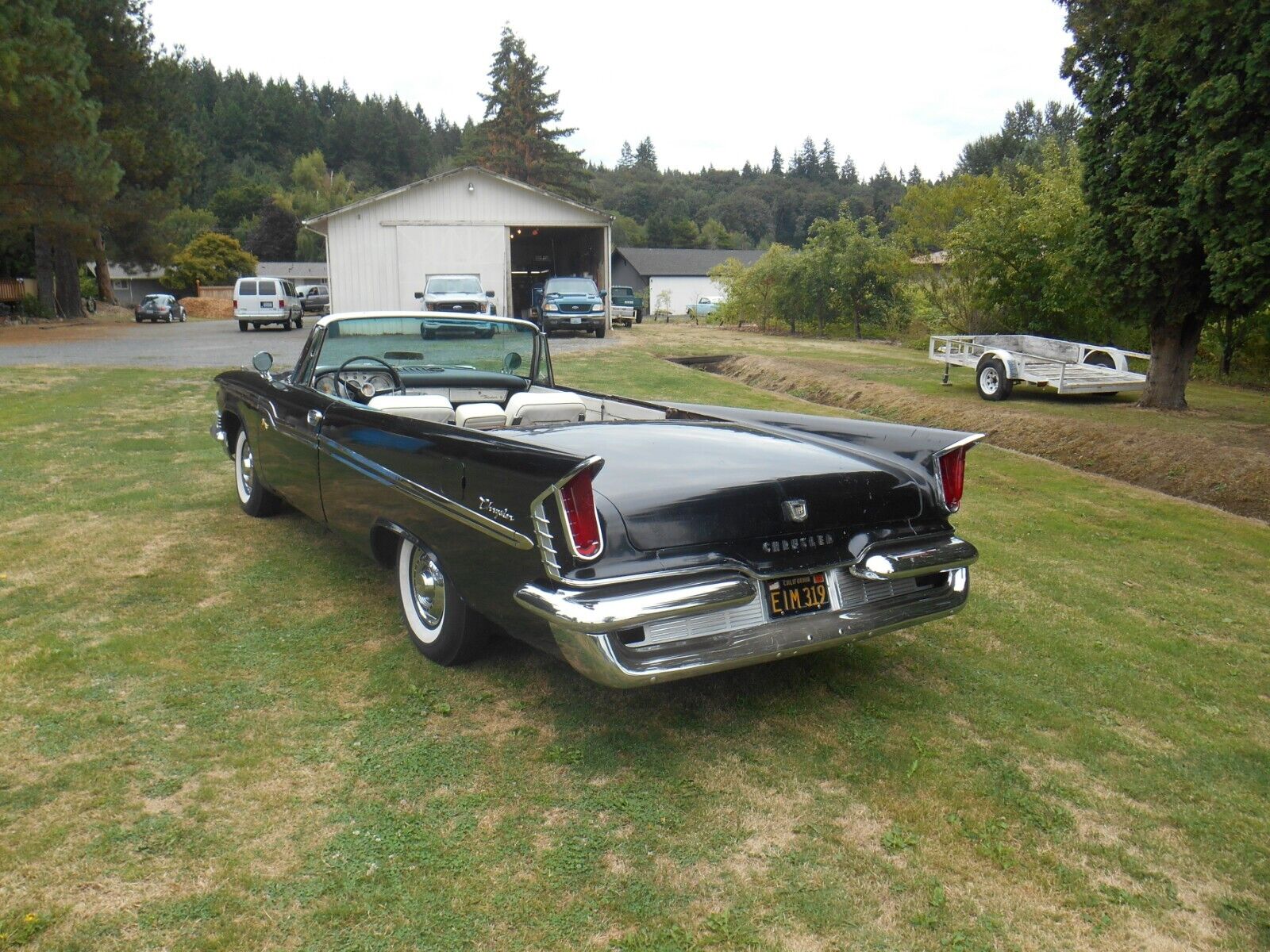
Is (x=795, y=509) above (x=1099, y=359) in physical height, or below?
below

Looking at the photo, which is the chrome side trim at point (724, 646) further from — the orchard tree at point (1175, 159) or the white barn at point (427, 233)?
the white barn at point (427, 233)

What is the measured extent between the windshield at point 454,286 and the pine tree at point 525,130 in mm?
38965

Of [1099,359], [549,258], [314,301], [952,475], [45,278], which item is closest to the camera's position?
[952,475]

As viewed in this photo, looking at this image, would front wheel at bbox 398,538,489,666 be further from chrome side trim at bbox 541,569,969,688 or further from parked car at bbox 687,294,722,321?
parked car at bbox 687,294,722,321

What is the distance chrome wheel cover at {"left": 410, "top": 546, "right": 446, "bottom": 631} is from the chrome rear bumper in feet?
3.00

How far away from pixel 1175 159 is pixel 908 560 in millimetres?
9430

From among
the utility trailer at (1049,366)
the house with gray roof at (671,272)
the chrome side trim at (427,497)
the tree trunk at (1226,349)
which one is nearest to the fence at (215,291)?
the house with gray roof at (671,272)

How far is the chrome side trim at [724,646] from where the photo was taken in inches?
124

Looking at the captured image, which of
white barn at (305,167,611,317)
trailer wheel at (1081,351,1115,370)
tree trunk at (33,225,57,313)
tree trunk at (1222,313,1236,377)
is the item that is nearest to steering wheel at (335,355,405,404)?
trailer wheel at (1081,351,1115,370)

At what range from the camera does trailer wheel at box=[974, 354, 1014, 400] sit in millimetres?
13773

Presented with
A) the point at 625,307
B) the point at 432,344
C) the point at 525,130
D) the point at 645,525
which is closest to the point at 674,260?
the point at 525,130

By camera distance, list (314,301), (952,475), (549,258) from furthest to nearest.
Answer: (314,301)
(549,258)
(952,475)

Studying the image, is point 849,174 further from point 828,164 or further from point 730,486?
point 730,486

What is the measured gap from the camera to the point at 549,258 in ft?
130
